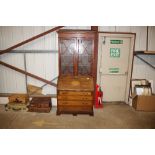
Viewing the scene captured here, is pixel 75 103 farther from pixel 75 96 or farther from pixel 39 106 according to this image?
pixel 39 106

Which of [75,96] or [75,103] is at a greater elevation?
[75,96]

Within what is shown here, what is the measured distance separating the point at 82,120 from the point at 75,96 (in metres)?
0.71

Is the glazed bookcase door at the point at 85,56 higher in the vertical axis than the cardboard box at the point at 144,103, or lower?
higher

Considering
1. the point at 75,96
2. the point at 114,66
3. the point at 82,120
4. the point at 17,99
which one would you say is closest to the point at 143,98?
the point at 114,66

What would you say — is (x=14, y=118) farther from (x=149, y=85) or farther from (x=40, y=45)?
(x=149, y=85)

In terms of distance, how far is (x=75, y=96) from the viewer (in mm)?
4926

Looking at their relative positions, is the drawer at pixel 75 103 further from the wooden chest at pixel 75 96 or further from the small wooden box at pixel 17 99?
the small wooden box at pixel 17 99

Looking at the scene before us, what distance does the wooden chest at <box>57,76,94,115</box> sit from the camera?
193 inches

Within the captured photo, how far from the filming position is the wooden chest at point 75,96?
490 centimetres

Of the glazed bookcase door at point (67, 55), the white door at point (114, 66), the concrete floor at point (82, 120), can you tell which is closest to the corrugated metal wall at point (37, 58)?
the white door at point (114, 66)

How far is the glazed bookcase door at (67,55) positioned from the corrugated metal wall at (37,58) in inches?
18.8

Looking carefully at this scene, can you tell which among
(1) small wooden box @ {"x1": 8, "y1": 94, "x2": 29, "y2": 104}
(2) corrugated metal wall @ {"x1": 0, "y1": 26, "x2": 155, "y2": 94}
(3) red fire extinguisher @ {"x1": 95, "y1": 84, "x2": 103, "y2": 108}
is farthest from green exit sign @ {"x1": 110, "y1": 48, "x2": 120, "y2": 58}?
(1) small wooden box @ {"x1": 8, "y1": 94, "x2": 29, "y2": 104}

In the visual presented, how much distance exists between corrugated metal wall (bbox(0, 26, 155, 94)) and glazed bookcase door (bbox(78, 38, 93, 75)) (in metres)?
0.60

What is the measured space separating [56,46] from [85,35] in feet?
3.57
